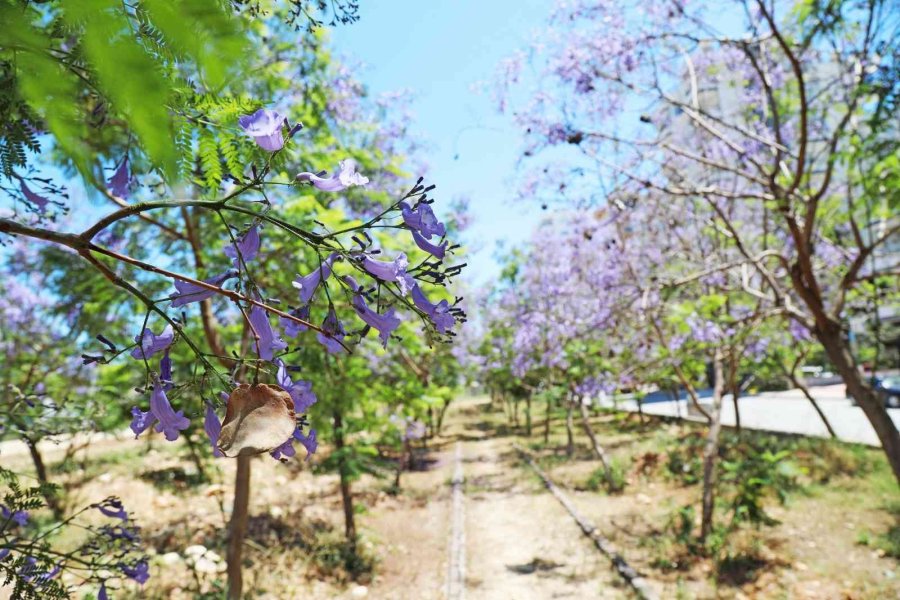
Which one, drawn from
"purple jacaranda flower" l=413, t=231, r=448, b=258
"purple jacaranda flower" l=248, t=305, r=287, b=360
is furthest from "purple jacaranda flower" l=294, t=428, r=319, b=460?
"purple jacaranda flower" l=413, t=231, r=448, b=258

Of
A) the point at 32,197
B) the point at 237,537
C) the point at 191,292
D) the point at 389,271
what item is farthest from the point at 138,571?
the point at 237,537

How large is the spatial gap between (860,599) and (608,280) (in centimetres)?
516

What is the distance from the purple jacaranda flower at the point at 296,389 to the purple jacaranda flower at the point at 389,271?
25cm

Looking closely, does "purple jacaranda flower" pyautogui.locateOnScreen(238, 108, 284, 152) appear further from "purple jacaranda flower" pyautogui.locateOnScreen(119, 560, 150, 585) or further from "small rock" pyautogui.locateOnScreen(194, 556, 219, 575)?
"small rock" pyautogui.locateOnScreen(194, 556, 219, 575)

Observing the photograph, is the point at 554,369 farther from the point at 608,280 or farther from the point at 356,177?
the point at 356,177

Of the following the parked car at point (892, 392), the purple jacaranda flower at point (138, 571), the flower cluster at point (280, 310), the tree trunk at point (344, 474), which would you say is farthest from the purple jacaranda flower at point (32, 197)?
the parked car at point (892, 392)

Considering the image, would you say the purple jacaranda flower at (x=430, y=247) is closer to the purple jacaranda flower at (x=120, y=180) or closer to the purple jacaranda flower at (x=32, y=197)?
the purple jacaranda flower at (x=120, y=180)

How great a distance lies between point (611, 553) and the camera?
6383mm

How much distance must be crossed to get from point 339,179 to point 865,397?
13.3 feet

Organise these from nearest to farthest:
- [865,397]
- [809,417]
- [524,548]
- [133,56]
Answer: [133,56], [865,397], [524,548], [809,417]

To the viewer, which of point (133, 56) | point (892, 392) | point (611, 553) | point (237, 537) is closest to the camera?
point (133, 56)

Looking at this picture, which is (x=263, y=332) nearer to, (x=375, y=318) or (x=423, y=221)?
(x=375, y=318)

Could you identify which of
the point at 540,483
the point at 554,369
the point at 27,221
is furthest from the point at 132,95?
the point at 554,369

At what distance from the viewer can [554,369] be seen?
13438mm
